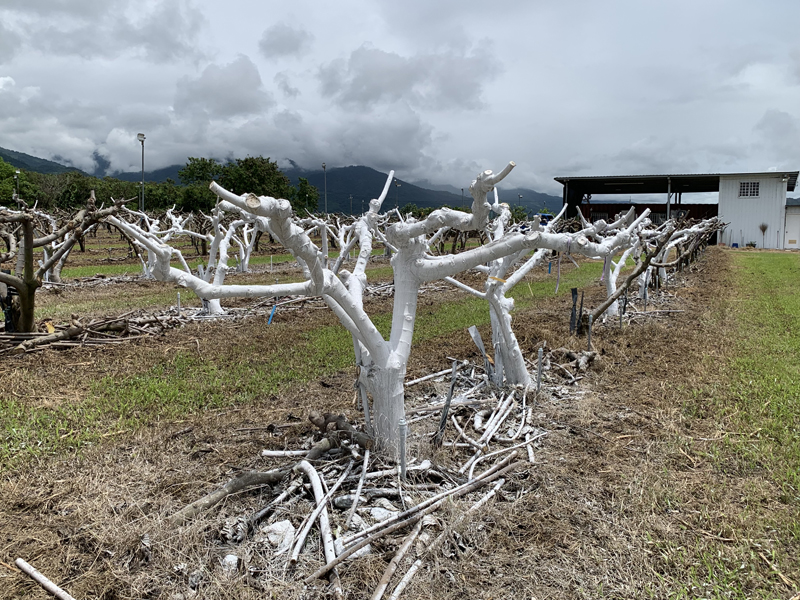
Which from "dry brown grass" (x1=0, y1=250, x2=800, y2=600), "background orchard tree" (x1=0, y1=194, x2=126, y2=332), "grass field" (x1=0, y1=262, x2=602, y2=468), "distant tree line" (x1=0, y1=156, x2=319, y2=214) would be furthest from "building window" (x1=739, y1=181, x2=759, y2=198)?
"background orchard tree" (x1=0, y1=194, x2=126, y2=332)

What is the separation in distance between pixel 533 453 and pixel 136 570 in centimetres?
349

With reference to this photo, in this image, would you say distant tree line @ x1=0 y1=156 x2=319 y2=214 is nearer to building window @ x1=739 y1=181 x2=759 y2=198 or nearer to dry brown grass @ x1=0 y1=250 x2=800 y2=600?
building window @ x1=739 y1=181 x2=759 y2=198

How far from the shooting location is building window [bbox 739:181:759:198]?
139 feet

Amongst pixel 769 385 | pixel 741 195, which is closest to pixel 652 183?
pixel 741 195

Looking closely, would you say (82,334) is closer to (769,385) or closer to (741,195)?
(769,385)

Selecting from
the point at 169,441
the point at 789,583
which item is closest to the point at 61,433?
the point at 169,441

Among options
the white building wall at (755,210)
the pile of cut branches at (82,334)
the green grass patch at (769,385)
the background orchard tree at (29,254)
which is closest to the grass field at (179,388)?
the pile of cut branches at (82,334)

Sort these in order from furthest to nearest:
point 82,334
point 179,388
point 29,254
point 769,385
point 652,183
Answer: point 652,183 < point 82,334 < point 29,254 < point 179,388 < point 769,385

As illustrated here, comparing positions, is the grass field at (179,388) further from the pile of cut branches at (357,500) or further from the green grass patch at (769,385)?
the green grass patch at (769,385)

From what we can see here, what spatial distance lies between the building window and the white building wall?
25 centimetres

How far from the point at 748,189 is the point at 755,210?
1892 millimetres

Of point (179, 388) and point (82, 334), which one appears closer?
point (179, 388)

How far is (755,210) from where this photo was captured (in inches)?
1668

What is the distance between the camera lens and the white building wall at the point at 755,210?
4181 cm
